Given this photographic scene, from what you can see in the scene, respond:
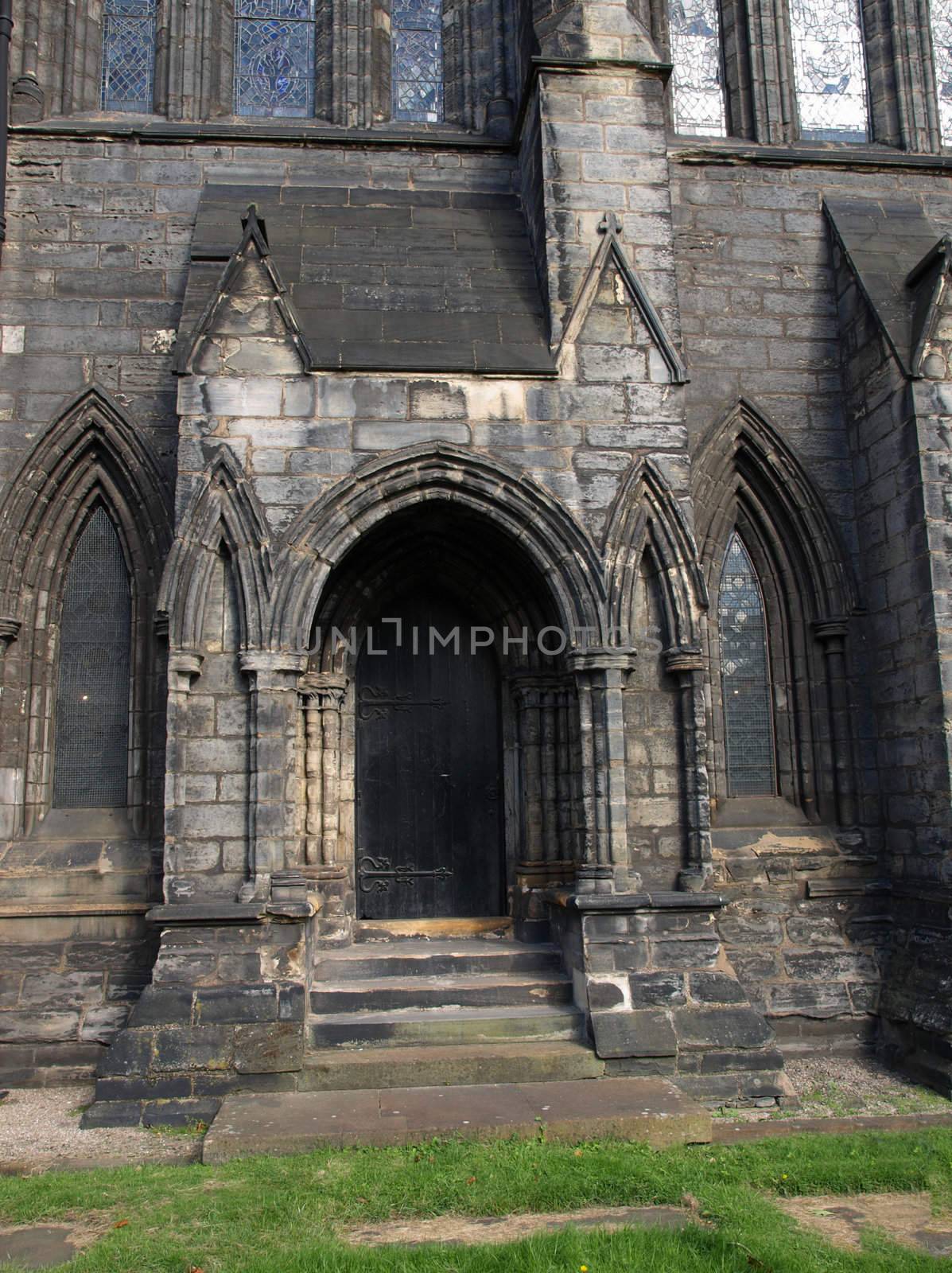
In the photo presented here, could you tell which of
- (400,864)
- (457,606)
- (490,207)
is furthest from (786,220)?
(400,864)

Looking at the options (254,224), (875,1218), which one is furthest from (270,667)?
(875,1218)

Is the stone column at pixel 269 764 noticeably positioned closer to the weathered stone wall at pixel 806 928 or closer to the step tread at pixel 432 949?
the step tread at pixel 432 949

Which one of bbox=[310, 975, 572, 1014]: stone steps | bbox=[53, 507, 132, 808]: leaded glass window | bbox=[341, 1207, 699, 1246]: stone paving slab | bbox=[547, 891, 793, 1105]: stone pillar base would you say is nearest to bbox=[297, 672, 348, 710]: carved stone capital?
bbox=[53, 507, 132, 808]: leaded glass window

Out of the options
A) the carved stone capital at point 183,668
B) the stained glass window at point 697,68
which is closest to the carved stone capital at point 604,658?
the carved stone capital at point 183,668

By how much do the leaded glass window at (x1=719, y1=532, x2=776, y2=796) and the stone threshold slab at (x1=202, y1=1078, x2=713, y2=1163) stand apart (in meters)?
3.02

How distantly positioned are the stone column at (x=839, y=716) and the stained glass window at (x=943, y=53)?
520cm

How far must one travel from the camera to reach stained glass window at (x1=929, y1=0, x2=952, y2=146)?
10.0 m

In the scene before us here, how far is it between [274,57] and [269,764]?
271 inches

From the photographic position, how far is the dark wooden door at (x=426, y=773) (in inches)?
323

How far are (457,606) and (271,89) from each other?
17.0 ft

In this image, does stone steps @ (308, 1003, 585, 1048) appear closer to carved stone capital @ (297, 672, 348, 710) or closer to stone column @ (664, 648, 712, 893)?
Answer: stone column @ (664, 648, 712, 893)

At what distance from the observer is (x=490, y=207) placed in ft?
29.0

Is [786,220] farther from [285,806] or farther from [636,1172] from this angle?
[636,1172]

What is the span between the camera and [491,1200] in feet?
15.4
